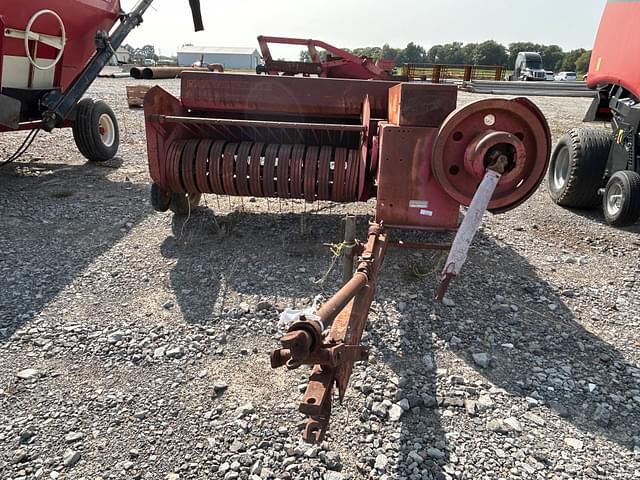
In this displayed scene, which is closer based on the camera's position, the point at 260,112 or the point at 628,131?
the point at 260,112

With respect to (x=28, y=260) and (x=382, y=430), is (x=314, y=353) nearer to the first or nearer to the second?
(x=382, y=430)

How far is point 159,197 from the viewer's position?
14.4ft

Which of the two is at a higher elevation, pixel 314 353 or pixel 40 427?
pixel 314 353

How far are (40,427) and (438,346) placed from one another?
7.26 ft

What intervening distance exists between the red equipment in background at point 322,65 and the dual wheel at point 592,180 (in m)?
2.42

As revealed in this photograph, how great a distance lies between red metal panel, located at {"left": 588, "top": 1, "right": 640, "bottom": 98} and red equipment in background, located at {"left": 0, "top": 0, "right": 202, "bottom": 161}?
18.0 ft

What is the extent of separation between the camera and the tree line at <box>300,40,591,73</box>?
227 feet

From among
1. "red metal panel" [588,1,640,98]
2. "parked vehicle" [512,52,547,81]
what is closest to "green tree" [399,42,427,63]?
"parked vehicle" [512,52,547,81]

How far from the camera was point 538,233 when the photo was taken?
16.2 feet

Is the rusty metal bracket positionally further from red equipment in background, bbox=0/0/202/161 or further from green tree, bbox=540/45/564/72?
green tree, bbox=540/45/564/72

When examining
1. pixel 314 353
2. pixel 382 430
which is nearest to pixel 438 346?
pixel 382 430

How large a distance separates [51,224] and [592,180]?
5.91m

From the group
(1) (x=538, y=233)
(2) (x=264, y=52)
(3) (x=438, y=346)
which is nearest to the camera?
(3) (x=438, y=346)

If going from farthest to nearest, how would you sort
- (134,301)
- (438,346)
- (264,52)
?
(264,52), (134,301), (438,346)
